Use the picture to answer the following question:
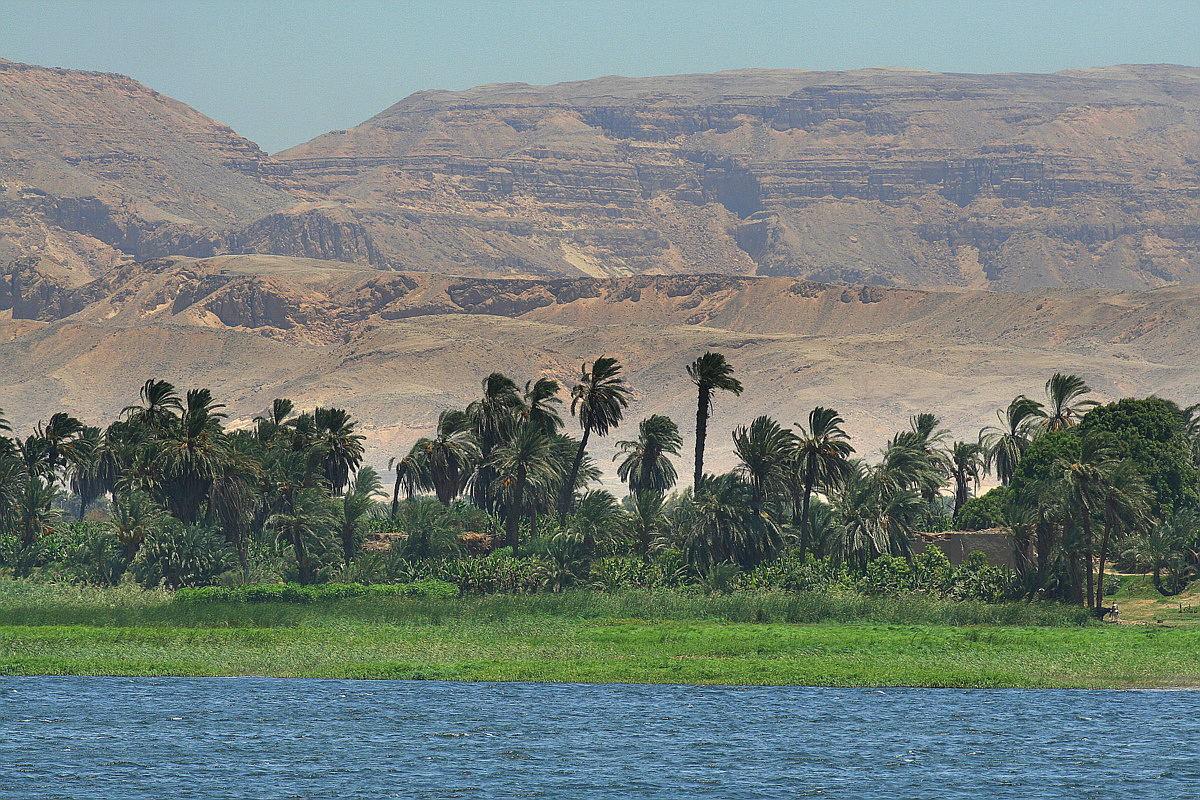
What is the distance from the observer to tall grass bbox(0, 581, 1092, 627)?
218 ft

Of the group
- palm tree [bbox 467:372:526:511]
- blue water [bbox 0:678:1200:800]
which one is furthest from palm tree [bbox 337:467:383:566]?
blue water [bbox 0:678:1200:800]

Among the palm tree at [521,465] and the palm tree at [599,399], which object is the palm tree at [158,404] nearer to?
the palm tree at [521,465]

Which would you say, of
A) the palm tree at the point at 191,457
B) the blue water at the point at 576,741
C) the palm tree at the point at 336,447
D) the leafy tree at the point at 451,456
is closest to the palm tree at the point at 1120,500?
the blue water at the point at 576,741

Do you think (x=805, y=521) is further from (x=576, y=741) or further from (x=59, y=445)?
(x=59, y=445)

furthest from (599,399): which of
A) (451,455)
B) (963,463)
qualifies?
(963,463)

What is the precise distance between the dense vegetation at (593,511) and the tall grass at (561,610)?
3.56 meters

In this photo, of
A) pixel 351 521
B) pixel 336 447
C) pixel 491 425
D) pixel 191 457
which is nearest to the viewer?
pixel 191 457

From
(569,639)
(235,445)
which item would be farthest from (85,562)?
(569,639)

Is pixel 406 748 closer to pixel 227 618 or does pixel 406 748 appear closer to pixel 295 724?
pixel 295 724

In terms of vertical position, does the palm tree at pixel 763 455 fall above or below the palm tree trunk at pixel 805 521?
above

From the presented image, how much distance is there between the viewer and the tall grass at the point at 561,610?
66.4 m

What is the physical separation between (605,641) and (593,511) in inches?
770

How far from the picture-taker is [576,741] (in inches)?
1727

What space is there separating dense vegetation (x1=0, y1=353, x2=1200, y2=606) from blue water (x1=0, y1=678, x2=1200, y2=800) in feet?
73.2
